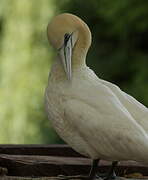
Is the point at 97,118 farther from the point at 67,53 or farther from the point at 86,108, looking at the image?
the point at 67,53

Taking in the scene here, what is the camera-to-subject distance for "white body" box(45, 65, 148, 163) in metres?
2.91

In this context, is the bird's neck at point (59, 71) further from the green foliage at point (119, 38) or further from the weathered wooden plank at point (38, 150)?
the green foliage at point (119, 38)

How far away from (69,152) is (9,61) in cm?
A: 454

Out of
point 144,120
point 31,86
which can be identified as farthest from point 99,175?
point 31,86

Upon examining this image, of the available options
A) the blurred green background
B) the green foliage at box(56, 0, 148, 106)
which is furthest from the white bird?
the green foliage at box(56, 0, 148, 106)

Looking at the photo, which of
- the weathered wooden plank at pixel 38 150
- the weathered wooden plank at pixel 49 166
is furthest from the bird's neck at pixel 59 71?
the weathered wooden plank at pixel 38 150

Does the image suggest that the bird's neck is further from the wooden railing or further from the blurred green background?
the blurred green background

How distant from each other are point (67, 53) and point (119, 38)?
6358mm

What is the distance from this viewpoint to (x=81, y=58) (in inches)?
122

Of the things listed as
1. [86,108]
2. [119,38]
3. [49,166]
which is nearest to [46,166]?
[49,166]

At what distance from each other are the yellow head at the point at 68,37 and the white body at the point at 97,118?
66 mm

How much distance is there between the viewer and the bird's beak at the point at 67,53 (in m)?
2.99

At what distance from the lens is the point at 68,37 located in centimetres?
299

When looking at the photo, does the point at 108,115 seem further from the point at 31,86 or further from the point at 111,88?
the point at 31,86
